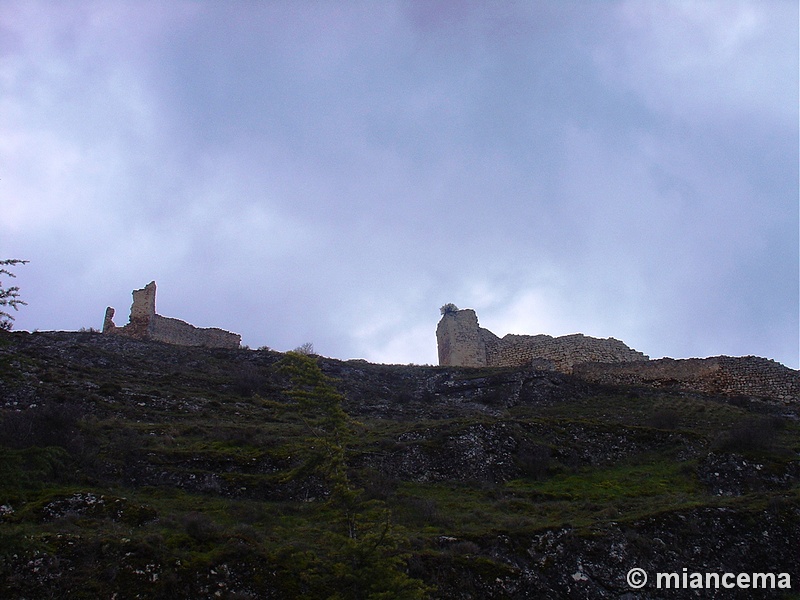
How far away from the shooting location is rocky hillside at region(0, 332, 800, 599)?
12797 mm

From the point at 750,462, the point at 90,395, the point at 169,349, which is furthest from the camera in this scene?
the point at 169,349

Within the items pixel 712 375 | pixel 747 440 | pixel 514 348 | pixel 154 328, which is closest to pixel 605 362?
pixel 712 375

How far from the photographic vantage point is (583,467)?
21.5 m

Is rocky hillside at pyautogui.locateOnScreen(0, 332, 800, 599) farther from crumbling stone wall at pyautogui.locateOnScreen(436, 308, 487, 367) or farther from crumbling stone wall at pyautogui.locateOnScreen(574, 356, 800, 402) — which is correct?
crumbling stone wall at pyautogui.locateOnScreen(436, 308, 487, 367)

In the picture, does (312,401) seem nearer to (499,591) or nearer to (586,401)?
(499,591)

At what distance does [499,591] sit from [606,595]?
2.20 meters

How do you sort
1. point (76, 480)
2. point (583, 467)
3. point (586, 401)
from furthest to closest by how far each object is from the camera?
point (586, 401), point (583, 467), point (76, 480)

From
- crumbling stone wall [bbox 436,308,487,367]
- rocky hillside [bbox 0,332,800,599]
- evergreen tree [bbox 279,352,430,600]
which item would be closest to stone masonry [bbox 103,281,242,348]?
rocky hillside [bbox 0,332,800,599]

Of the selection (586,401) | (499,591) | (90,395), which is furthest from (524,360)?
(499,591)

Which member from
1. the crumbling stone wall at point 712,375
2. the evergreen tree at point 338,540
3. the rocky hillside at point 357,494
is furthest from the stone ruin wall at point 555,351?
the evergreen tree at point 338,540

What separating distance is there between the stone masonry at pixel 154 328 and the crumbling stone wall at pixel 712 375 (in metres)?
21.2

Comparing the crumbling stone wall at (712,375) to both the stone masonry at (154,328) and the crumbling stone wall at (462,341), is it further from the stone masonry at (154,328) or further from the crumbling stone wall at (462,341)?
the stone masonry at (154,328)

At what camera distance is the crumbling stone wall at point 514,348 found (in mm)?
38875

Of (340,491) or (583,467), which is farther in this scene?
(583,467)
